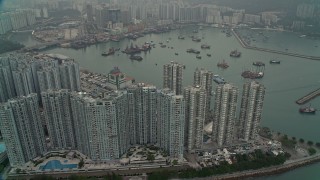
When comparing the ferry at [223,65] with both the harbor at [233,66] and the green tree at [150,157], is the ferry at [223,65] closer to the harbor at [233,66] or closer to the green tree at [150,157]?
the harbor at [233,66]

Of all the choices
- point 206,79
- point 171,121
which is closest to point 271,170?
point 171,121

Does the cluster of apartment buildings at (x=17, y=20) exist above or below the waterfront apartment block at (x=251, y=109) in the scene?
above

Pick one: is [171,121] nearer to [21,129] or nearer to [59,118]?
[59,118]

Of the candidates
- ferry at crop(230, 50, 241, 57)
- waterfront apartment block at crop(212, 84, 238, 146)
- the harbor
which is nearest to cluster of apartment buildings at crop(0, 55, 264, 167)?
waterfront apartment block at crop(212, 84, 238, 146)

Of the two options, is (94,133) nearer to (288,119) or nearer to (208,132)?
(208,132)

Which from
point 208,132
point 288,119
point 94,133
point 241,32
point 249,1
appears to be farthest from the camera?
point 249,1

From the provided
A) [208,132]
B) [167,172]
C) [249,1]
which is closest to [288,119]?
[208,132]

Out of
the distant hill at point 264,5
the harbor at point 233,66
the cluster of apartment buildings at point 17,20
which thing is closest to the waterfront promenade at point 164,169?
the harbor at point 233,66

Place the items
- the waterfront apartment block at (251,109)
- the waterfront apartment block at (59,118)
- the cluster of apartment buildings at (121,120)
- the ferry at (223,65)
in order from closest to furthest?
1. the cluster of apartment buildings at (121,120)
2. the waterfront apartment block at (59,118)
3. the waterfront apartment block at (251,109)
4. the ferry at (223,65)
